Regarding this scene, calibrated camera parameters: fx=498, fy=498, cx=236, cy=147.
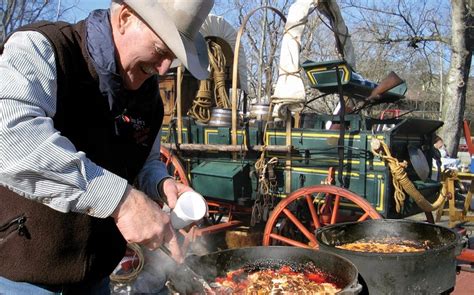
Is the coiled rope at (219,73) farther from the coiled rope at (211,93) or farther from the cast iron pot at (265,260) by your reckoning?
the cast iron pot at (265,260)

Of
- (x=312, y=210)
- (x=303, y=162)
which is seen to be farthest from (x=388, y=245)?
(x=303, y=162)

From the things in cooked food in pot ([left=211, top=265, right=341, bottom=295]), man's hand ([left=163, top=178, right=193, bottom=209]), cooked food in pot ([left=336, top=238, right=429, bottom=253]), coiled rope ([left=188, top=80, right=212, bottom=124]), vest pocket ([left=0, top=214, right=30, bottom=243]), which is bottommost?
cooked food in pot ([left=336, top=238, right=429, bottom=253])

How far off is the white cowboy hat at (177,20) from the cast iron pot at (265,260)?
122 cm

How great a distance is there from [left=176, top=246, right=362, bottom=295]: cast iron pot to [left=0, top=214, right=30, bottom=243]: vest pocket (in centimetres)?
110

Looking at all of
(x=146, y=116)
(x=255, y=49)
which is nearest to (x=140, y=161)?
(x=146, y=116)

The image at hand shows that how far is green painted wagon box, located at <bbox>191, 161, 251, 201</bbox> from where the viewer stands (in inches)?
225

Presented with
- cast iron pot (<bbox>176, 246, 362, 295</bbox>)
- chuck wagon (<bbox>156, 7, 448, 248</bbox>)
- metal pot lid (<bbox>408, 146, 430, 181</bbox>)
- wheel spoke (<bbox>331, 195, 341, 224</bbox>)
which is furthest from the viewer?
metal pot lid (<bbox>408, 146, 430, 181</bbox>)

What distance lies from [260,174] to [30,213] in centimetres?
401

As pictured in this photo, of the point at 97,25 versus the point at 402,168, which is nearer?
the point at 97,25

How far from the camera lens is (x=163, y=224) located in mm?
1450

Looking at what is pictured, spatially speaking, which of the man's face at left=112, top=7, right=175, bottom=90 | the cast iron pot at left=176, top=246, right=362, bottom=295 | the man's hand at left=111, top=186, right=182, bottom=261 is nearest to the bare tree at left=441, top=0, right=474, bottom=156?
the cast iron pot at left=176, top=246, right=362, bottom=295

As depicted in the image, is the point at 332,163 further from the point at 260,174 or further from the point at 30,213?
the point at 30,213

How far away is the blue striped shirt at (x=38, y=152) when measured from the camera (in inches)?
50.0

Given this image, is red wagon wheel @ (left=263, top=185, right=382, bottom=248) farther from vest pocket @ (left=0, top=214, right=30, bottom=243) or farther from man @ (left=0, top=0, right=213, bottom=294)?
vest pocket @ (left=0, top=214, right=30, bottom=243)
